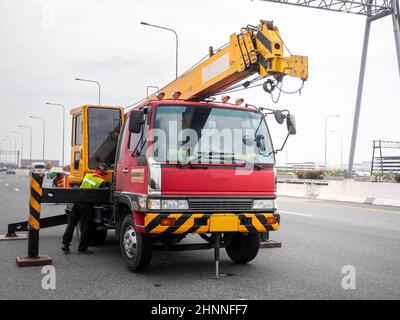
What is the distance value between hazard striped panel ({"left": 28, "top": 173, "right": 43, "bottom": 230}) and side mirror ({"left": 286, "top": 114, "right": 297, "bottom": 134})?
3849 mm

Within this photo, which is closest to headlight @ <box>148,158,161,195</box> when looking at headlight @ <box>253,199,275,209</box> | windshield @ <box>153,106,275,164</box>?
windshield @ <box>153,106,275,164</box>

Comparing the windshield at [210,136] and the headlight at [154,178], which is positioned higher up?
the windshield at [210,136]

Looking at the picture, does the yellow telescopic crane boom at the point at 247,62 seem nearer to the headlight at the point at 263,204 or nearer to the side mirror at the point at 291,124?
the side mirror at the point at 291,124

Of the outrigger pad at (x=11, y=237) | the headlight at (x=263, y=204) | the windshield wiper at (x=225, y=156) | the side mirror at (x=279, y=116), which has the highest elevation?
the side mirror at (x=279, y=116)

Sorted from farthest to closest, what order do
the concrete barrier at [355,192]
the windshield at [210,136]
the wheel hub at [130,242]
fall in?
the concrete barrier at [355,192] → the wheel hub at [130,242] → the windshield at [210,136]

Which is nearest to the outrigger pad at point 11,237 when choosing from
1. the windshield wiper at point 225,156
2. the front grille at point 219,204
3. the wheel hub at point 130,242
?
the wheel hub at point 130,242

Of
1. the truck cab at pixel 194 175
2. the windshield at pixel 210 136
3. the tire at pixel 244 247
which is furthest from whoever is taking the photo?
the tire at pixel 244 247

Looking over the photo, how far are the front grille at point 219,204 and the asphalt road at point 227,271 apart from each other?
942mm

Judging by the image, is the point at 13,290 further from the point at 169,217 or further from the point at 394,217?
the point at 394,217

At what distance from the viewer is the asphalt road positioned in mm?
5949

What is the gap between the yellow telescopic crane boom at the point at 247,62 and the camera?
7336 millimetres

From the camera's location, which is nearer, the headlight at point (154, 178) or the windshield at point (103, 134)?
the headlight at point (154, 178)
